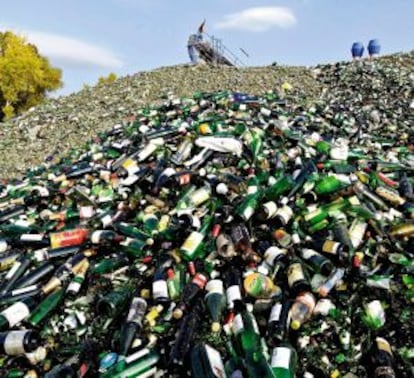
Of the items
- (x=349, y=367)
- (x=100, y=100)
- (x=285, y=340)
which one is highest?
(x=100, y=100)

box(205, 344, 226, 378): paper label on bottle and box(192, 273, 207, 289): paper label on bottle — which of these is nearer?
box(205, 344, 226, 378): paper label on bottle

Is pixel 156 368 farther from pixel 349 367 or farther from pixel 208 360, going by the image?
pixel 349 367

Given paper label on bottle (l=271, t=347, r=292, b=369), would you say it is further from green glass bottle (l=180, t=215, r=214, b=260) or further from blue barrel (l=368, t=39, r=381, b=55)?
blue barrel (l=368, t=39, r=381, b=55)

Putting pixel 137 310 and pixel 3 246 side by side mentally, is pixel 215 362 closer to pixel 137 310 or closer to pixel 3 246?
pixel 137 310

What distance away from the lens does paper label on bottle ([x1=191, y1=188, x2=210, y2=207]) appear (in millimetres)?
3861

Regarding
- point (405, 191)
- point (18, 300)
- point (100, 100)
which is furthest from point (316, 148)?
point (100, 100)

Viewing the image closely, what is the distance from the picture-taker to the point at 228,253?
326 centimetres

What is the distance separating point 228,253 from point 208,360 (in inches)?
35.1

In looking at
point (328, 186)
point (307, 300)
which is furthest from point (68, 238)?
point (328, 186)

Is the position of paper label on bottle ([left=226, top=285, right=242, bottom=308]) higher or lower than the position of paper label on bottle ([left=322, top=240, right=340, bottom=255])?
lower

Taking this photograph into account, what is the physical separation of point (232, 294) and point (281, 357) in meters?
0.55

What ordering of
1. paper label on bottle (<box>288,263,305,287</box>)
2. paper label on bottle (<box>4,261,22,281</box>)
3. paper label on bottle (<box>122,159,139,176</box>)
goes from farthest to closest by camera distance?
paper label on bottle (<box>122,159,139,176</box>)
paper label on bottle (<box>4,261,22,281</box>)
paper label on bottle (<box>288,263,305,287</box>)

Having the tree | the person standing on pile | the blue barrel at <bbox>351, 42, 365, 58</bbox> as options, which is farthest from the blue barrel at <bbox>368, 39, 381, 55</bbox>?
the tree

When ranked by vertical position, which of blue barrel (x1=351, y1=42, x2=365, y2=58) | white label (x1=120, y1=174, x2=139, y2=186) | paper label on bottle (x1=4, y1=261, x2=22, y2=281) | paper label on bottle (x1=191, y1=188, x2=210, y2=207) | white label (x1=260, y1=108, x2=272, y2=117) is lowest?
paper label on bottle (x1=4, y1=261, x2=22, y2=281)
